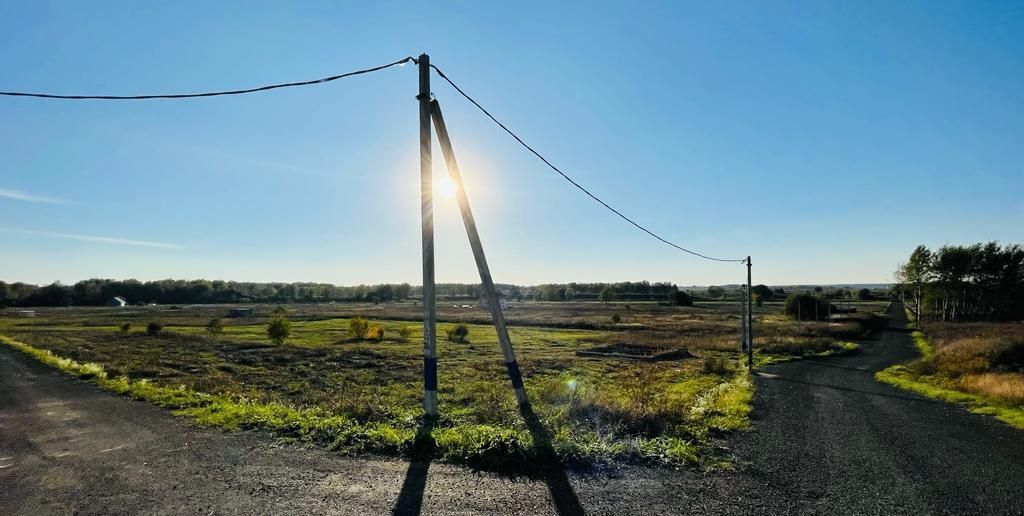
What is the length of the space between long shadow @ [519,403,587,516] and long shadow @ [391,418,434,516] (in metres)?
1.83

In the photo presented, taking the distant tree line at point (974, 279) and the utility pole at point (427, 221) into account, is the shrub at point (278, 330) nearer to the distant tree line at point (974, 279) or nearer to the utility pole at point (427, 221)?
the utility pole at point (427, 221)

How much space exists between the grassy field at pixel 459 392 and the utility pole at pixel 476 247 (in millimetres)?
1437

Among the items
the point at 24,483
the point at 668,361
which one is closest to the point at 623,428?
the point at 24,483

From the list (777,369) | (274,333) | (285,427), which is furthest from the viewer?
(274,333)

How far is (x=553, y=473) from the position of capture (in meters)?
8.05

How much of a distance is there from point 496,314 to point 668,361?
2684 cm

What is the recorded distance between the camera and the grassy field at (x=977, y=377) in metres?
16.6

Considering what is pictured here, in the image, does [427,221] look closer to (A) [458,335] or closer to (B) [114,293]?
(A) [458,335]

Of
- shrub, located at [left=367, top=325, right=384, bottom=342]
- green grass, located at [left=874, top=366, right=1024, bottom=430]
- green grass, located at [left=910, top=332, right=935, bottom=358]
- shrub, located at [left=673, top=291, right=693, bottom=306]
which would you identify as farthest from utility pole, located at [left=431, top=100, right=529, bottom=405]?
shrub, located at [left=673, top=291, right=693, bottom=306]

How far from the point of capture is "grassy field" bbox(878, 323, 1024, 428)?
16.6 meters

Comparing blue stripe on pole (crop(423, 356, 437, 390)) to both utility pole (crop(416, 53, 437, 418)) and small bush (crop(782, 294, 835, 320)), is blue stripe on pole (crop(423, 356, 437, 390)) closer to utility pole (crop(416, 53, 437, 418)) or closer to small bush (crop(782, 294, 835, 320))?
utility pole (crop(416, 53, 437, 418))

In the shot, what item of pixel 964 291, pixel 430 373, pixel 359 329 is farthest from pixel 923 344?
pixel 359 329

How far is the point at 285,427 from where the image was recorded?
10.6 m

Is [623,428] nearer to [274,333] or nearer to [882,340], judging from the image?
[274,333]
